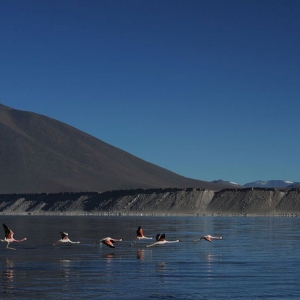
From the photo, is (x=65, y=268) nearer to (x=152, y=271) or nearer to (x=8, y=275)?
(x=8, y=275)

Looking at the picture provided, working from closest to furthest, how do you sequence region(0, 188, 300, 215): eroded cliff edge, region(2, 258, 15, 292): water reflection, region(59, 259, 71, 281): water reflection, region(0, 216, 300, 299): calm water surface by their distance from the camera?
region(0, 216, 300, 299): calm water surface → region(2, 258, 15, 292): water reflection → region(59, 259, 71, 281): water reflection → region(0, 188, 300, 215): eroded cliff edge

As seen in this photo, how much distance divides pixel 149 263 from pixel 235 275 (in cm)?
641

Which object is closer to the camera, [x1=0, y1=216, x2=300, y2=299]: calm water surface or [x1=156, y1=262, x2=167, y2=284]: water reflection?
[x1=0, y1=216, x2=300, y2=299]: calm water surface

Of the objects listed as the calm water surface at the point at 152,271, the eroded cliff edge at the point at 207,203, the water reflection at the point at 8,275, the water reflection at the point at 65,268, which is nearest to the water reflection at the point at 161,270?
the calm water surface at the point at 152,271

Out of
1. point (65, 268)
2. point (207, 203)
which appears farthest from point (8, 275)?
point (207, 203)

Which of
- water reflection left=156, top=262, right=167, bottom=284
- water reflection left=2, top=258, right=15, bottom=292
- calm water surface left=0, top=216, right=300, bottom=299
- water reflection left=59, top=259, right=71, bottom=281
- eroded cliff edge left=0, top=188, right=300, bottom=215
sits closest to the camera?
calm water surface left=0, top=216, right=300, bottom=299

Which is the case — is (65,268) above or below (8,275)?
above

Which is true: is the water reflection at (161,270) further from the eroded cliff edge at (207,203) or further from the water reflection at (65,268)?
the eroded cliff edge at (207,203)

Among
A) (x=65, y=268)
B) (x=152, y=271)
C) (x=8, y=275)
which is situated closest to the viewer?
(x=8, y=275)

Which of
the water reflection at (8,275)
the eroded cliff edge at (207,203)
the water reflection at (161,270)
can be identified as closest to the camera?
the water reflection at (8,275)

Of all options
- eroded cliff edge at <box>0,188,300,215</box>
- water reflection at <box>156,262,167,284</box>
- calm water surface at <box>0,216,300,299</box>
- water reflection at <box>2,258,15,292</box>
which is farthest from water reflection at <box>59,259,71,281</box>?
eroded cliff edge at <box>0,188,300,215</box>

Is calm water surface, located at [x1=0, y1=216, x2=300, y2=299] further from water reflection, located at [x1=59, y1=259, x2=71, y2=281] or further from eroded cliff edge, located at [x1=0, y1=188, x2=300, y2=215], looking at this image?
eroded cliff edge, located at [x1=0, y1=188, x2=300, y2=215]

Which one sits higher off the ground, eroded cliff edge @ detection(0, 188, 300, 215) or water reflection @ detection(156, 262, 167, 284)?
eroded cliff edge @ detection(0, 188, 300, 215)

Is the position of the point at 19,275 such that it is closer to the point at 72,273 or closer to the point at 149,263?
the point at 72,273
